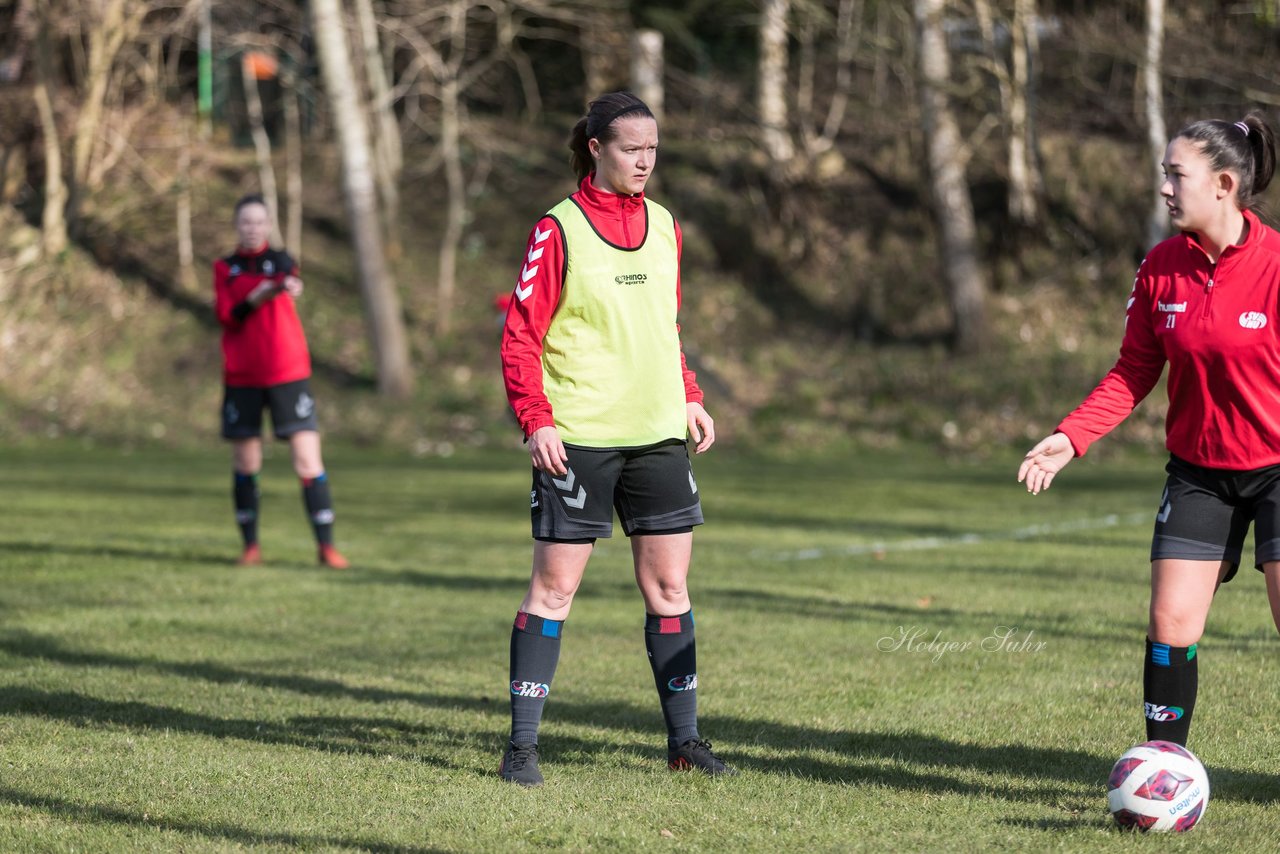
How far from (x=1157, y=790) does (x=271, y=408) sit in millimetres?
7448

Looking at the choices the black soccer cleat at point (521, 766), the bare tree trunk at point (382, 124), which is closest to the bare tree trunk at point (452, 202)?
the bare tree trunk at point (382, 124)

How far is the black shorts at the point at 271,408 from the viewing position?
33.4 ft

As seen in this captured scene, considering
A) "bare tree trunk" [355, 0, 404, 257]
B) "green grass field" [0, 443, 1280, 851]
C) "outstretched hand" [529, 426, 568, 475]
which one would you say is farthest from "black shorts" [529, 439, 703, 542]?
"bare tree trunk" [355, 0, 404, 257]

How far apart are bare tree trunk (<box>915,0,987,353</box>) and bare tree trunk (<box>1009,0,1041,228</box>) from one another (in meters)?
1.16

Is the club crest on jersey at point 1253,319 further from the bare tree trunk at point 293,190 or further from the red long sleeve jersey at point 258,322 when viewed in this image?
the bare tree trunk at point 293,190

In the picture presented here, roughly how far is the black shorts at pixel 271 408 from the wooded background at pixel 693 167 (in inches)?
507

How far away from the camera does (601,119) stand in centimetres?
478

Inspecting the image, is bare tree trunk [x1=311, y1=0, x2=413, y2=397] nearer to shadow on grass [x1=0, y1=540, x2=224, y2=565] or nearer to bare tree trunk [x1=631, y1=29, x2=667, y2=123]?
bare tree trunk [x1=631, y1=29, x2=667, y2=123]

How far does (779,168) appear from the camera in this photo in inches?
1120

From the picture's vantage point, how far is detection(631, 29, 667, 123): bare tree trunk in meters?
27.9

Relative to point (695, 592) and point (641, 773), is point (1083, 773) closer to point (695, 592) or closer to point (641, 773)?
point (641, 773)

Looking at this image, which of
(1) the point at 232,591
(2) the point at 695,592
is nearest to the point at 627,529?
(2) the point at 695,592

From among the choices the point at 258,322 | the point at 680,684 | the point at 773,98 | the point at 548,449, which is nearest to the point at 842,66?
the point at 773,98

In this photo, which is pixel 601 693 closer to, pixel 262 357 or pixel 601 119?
pixel 601 119
